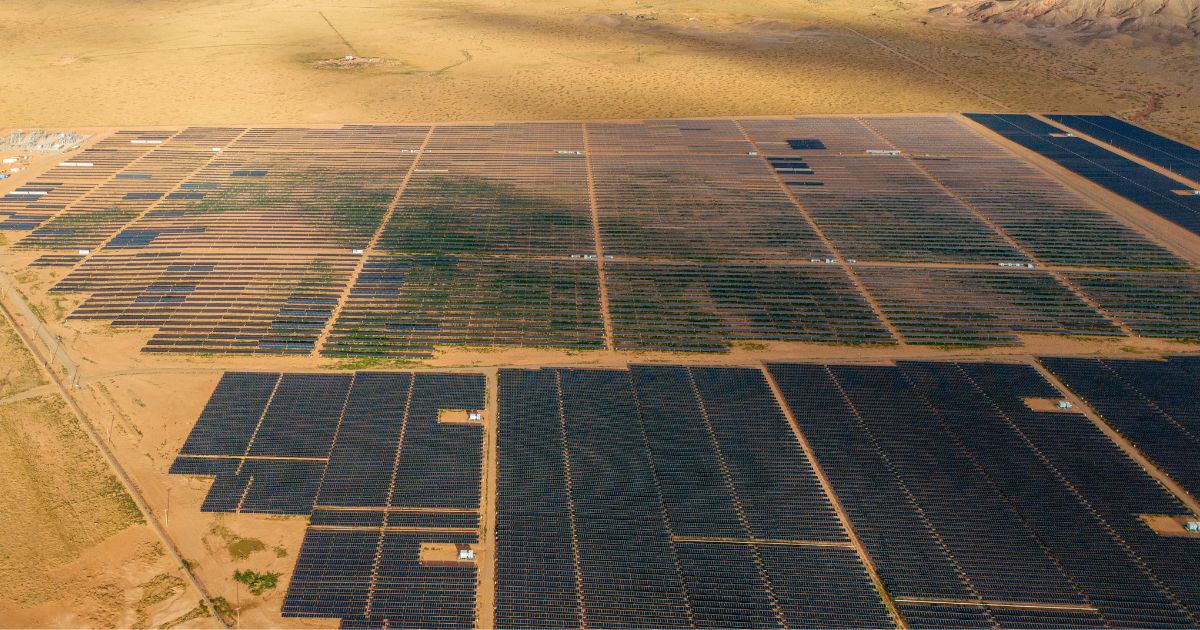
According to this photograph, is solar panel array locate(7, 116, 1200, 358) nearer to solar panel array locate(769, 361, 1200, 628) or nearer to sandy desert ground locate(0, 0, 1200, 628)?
sandy desert ground locate(0, 0, 1200, 628)

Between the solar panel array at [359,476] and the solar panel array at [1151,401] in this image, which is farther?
the solar panel array at [1151,401]

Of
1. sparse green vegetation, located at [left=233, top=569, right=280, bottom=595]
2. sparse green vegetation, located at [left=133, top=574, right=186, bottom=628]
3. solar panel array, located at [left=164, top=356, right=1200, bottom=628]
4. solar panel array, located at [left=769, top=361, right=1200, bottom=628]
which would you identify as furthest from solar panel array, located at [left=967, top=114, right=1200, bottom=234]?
sparse green vegetation, located at [left=133, top=574, right=186, bottom=628]

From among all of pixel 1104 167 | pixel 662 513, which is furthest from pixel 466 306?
pixel 1104 167

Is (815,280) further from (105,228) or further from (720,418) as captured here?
(105,228)

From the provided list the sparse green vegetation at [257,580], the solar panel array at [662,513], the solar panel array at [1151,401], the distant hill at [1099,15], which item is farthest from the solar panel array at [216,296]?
the distant hill at [1099,15]

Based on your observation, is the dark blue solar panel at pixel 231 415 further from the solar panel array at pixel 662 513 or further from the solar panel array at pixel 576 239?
the solar panel array at pixel 662 513

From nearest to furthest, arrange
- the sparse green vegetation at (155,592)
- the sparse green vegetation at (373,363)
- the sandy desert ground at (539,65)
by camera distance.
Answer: the sparse green vegetation at (155,592) → the sparse green vegetation at (373,363) → the sandy desert ground at (539,65)
